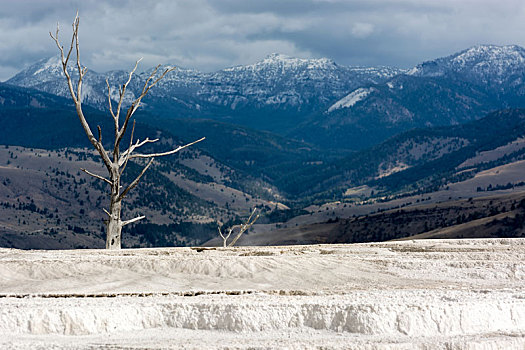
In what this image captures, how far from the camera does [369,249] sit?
23250 millimetres

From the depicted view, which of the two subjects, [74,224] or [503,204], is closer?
[503,204]

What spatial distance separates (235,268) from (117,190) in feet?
29.5

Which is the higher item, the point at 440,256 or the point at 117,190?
the point at 117,190

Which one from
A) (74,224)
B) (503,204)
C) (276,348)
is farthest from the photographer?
(74,224)

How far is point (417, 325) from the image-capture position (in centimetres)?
1309

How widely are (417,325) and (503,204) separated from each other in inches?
3259

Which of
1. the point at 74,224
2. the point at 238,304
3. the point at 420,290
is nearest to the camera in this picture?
the point at 238,304

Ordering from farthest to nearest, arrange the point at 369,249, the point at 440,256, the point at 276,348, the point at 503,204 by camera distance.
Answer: the point at 503,204 < the point at 369,249 < the point at 440,256 < the point at 276,348

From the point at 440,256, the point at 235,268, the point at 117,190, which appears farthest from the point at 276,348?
the point at 117,190

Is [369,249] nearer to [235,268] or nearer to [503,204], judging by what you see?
[235,268]

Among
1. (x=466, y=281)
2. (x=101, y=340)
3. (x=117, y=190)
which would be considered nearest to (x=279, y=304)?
(x=101, y=340)

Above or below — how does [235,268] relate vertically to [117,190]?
below

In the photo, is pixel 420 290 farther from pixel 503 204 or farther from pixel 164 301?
pixel 503 204

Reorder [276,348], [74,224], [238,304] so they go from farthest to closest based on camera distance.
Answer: [74,224], [238,304], [276,348]
